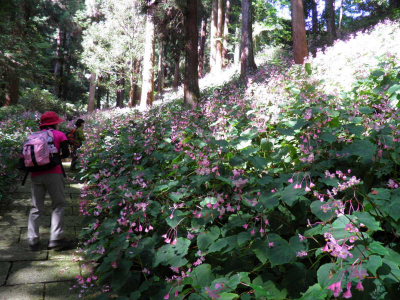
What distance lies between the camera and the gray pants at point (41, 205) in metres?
4.15

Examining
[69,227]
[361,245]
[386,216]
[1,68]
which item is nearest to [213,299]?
[361,245]

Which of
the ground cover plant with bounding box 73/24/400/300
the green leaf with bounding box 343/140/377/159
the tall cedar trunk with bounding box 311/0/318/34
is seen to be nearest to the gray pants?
the ground cover plant with bounding box 73/24/400/300

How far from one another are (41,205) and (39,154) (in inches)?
31.9

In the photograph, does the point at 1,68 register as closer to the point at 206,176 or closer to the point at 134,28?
the point at 134,28

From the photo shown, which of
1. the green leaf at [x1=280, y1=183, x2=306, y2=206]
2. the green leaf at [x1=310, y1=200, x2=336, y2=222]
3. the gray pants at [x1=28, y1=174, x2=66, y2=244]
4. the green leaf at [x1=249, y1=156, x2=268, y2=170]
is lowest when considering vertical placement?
the gray pants at [x1=28, y1=174, x2=66, y2=244]

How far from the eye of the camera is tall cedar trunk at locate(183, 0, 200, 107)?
10.5 m

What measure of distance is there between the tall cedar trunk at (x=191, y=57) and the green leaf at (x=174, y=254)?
8311 millimetres

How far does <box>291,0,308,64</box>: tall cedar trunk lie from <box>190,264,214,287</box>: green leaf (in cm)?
952

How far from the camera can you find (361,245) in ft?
4.99

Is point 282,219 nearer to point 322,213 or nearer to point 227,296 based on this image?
point 322,213

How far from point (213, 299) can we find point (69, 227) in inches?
159

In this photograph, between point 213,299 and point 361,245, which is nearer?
point 361,245

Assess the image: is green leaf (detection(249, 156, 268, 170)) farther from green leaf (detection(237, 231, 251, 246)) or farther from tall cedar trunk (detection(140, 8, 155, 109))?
tall cedar trunk (detection(140, 8, 155, 109))

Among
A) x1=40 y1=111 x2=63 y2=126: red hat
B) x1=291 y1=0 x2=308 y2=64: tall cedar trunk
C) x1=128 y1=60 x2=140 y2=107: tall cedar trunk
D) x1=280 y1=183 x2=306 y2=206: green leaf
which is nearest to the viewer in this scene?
x1=280 y1=183 x2=306 y2=206: green leaf
